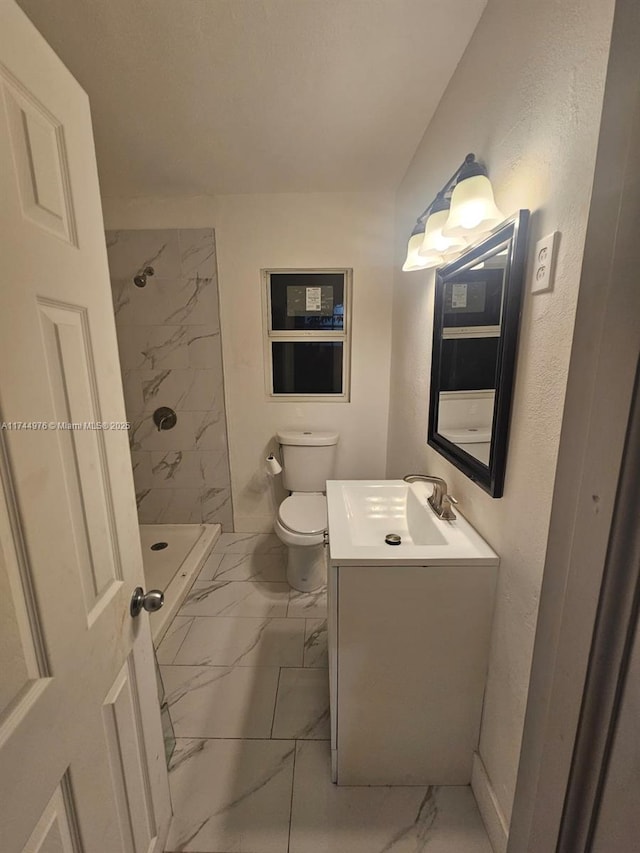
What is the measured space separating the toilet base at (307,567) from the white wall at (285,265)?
2.19 feet

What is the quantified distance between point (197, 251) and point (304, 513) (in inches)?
72.2

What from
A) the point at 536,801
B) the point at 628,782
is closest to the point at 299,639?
the point at 536,801

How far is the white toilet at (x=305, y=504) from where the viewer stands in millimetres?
1951

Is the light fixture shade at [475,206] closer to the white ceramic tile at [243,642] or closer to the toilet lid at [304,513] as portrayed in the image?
the toilet lid at [304,513]

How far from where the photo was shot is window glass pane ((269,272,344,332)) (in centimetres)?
238

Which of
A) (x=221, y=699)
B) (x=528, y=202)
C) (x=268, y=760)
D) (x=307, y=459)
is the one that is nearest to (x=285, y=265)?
(x=307, y=459)

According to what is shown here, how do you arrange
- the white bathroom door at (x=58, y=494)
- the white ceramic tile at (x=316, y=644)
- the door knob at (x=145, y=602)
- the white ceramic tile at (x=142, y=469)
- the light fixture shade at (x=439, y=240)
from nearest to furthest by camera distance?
A: the white bathroom door at (x=58, y=494) < the door knob at (x=145, y=602) < the light fixture shade at (x=439, y=240) < the white ceramic tile at (x=316, y=644) < the white ceramic tile at (x=142, y=469)

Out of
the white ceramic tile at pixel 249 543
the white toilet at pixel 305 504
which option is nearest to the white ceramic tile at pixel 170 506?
the white ceramic tile at pixel 249 543

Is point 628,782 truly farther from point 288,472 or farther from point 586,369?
point 288,472

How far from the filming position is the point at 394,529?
1.43 meters

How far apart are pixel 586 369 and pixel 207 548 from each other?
243cm

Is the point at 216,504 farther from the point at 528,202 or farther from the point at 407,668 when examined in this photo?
the point at 528,202

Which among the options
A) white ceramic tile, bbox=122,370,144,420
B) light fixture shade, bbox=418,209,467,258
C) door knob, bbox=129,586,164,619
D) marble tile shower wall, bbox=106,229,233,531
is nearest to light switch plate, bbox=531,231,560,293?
light fixture shade, bbox=418,209,467,258

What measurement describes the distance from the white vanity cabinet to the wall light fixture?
3.08ft
